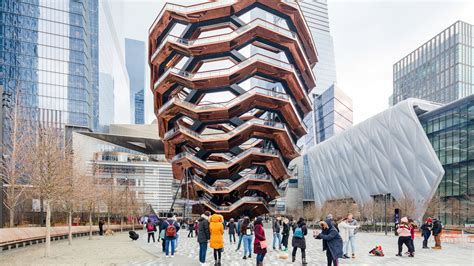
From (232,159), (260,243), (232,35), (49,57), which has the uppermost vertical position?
(49,57)

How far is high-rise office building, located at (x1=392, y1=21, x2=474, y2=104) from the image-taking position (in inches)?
4232

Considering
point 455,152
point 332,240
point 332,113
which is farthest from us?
point 332,113

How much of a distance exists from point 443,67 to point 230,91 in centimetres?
8809

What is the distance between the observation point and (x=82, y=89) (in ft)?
301

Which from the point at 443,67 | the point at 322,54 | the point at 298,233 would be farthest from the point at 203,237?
the point at 322,54

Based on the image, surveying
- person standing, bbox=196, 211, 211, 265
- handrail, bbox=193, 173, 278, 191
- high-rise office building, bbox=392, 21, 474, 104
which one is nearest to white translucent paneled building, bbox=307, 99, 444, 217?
handrail, bbox=193, 173, 278, 191

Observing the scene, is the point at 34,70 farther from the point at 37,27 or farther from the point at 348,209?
the point at 348,209

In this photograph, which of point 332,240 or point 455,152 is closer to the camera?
point 332,240

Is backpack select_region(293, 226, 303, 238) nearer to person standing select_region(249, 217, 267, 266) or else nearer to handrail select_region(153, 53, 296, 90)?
person standing select_region(249, 217, 267, 266)

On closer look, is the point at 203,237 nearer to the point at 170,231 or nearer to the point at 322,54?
the point at 170,231

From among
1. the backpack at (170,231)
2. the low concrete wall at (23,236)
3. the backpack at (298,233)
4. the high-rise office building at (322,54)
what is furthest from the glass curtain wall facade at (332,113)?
the backpack at (170,231)

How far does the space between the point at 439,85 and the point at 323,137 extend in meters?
41.8

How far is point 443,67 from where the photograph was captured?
114500 mm

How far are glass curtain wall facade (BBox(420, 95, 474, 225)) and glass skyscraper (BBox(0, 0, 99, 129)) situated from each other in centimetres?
7096
